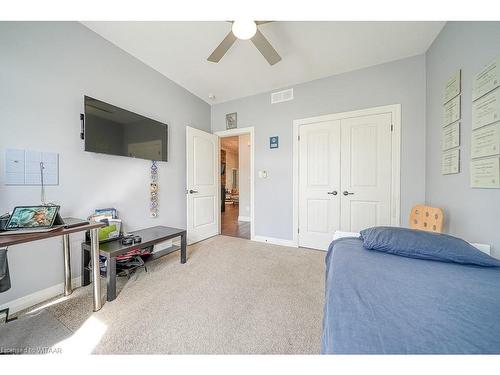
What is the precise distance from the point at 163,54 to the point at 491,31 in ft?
9.57

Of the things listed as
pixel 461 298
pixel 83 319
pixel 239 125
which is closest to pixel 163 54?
pixel 239 125

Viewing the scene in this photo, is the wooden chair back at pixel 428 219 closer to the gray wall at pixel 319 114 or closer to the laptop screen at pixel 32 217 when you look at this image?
the gray wall at pixel 319 114

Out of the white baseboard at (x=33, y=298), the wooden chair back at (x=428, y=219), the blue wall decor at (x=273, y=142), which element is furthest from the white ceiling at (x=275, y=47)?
the white baseboard at (x=33, y=298)

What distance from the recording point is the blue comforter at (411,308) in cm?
51

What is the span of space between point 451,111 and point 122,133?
334 centimetres

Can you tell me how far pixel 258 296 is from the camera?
5.37 feet

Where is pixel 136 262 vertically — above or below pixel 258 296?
above

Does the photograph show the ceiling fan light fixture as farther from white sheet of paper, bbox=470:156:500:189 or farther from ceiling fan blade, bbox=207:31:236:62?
white sheet of paper, bbox=470:156:500:189

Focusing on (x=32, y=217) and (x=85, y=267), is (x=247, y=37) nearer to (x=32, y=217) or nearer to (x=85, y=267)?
(x=32, y=217)

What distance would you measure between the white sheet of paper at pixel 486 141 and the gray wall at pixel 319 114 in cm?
98

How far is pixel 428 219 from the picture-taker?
71.3 inches

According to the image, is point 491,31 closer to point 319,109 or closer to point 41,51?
point 319,109

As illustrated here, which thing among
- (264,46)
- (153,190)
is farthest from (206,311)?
(264,46)

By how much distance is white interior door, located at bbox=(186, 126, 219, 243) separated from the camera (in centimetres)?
296
